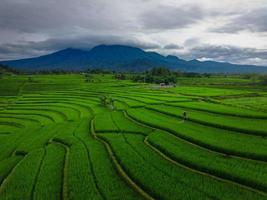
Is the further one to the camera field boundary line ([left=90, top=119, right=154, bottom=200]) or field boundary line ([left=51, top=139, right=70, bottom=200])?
field boundary line ([left=51, top=139, right=70, bottom=200])

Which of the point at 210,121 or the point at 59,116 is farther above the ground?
the point at 210,121

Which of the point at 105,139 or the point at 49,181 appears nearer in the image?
the point at 49,181

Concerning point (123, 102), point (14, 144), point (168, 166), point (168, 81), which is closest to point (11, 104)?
point (123, 102)

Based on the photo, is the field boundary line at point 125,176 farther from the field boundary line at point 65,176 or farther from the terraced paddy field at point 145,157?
the field boundary line at point 65,176

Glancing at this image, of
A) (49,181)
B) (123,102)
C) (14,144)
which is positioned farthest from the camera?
(123,102)

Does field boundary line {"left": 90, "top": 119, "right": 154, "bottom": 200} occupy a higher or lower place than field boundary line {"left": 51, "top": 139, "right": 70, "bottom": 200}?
higher

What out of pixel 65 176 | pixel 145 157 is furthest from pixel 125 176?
pixel 65 176

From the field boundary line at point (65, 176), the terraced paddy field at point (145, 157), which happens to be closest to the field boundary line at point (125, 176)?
the terraced paddy field at point (145, 157)

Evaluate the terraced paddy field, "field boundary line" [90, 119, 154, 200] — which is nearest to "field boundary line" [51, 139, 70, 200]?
the terraced paddy field

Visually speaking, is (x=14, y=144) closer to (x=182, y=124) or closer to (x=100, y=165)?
(x=100, y=165)

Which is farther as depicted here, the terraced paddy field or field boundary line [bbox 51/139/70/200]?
field boundary line [bbox 51/139/70/200]

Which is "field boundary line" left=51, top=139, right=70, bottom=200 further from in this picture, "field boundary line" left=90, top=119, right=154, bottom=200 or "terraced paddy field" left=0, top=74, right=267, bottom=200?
"field boundary line" left=90, top=119, right=154, bottom=200
